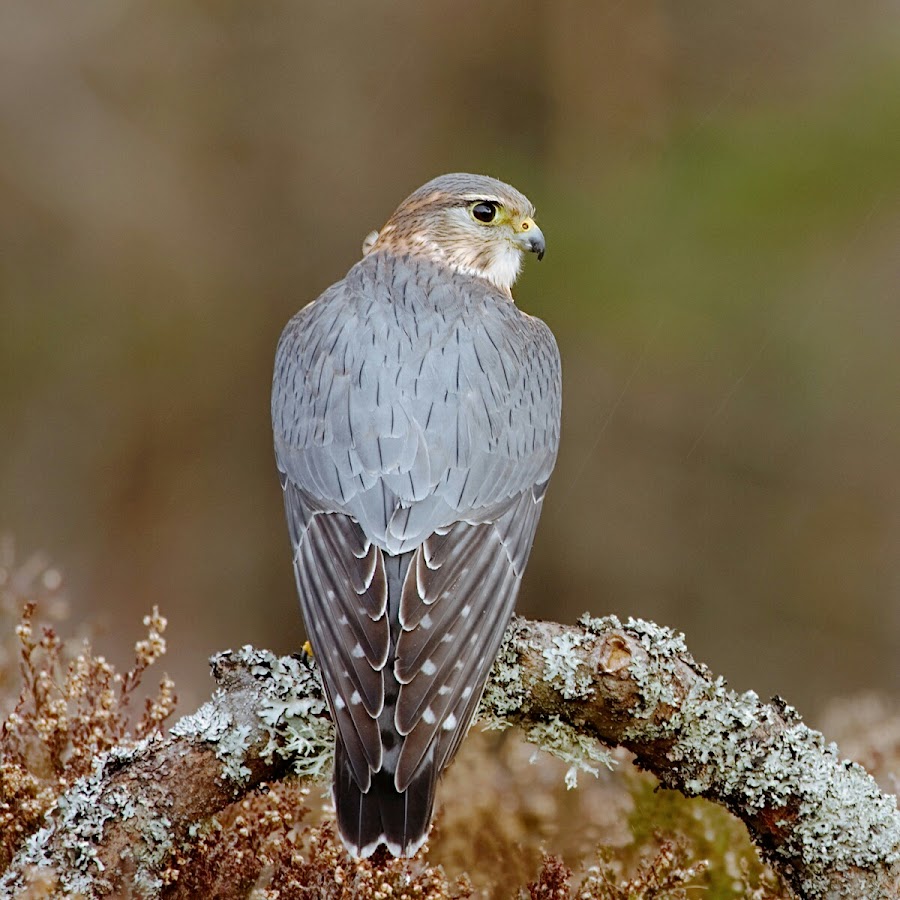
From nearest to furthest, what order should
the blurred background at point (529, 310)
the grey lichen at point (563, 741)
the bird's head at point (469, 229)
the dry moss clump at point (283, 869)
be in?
the dry moss clump at point (283, 869)
the grey lichen at point (563, 741)
the bird's head at point (469, 229)
the blurred background at point (529, 310)

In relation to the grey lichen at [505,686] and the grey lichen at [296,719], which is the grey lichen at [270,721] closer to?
the grey lichen at [296,719]

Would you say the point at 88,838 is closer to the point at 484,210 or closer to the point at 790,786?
the point at 790,786

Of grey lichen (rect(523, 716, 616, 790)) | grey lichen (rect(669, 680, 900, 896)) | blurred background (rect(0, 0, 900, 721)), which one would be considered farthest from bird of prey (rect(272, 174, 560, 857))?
blurred background (rect(0, 0, 900, 721))

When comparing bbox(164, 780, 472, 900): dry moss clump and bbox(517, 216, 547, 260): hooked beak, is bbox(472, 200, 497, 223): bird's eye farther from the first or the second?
bbox(164, 780, 472, 900): dry moss clump

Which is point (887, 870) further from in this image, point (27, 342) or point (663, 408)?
point (27, 342)

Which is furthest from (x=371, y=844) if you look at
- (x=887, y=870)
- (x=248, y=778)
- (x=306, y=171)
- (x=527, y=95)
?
(x=527, y=95)

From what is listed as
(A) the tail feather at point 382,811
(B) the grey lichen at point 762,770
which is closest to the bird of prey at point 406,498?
(A) the tail feather at point 382,811

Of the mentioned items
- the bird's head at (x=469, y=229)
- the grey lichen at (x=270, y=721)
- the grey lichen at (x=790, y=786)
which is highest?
the bird's head at (x=469, y=229)
